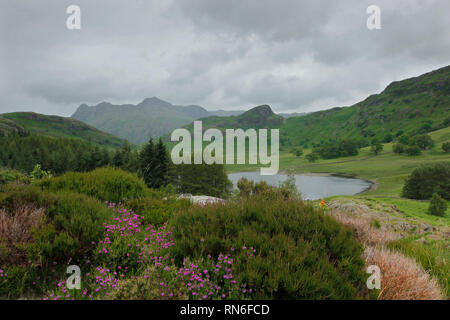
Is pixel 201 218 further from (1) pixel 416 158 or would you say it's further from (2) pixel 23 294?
(1) pixel 416 158

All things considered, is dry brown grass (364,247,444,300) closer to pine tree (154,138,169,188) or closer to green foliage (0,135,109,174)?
pine tree (154,138,169,188)

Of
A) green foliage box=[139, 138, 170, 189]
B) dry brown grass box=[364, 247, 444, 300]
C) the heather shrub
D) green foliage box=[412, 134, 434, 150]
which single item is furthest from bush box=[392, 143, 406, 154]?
dry brown grass box=[364, 247, 444, 300]

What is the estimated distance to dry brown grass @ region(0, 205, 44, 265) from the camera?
14.4 feet

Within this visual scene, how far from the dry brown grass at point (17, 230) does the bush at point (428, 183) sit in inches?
3366

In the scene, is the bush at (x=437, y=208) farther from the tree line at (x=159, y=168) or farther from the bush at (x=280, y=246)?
the bush at (x=280, y=246)

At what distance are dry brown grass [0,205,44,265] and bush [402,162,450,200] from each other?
8550 cm

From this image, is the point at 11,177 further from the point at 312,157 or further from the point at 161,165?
the point at 312,157

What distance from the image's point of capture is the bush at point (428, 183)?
67250 millimetres

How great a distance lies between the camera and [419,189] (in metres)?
68.8

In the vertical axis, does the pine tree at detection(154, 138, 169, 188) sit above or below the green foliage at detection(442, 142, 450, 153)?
below

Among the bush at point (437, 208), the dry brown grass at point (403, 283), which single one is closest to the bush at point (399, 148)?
the bush at point (437, 208)

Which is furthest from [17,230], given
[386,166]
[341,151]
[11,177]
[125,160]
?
[341,151]
